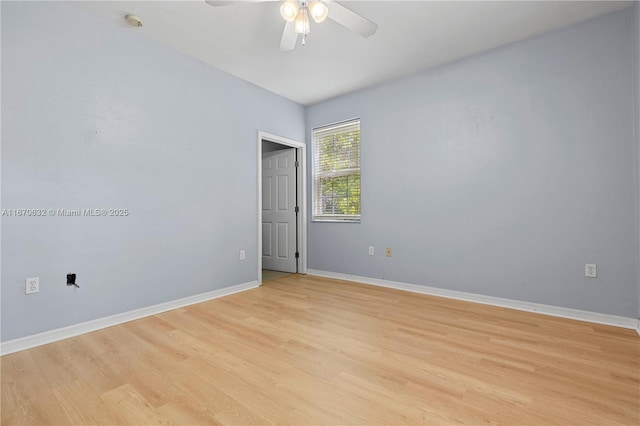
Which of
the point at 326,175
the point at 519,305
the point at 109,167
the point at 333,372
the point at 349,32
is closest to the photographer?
the point at 333,372

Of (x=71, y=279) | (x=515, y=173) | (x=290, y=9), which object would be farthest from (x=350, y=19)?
(x=71, y=279)

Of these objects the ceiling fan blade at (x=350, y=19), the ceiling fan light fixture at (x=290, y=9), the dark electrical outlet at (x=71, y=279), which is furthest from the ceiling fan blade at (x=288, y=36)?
the dark electrical outlet at (x=71, y=279)

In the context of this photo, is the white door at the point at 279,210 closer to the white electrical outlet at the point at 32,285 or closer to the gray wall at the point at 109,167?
the gray wall at the point at 109,167

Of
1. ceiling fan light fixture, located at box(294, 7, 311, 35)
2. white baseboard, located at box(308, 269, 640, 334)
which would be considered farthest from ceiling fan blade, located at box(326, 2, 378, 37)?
white baseboard, located at box(308, 269, 640, 334)

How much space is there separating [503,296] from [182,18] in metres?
4.01

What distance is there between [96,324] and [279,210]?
2.82 m

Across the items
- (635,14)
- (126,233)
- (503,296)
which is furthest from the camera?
(503,296)

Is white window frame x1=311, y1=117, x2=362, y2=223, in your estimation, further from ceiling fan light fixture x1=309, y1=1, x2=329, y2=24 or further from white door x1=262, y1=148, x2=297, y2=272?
ceiling fan light fixture x1=309, y1=1, x2=329, y2=24

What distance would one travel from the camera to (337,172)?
436 cm

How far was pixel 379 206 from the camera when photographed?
154 inches

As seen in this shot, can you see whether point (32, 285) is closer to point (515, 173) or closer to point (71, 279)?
point (71, 279)

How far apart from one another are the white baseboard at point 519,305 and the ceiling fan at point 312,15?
2.78 m

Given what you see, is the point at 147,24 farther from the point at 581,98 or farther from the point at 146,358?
the point at 581,98

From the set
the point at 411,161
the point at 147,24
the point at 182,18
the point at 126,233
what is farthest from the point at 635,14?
the point at 126,233
